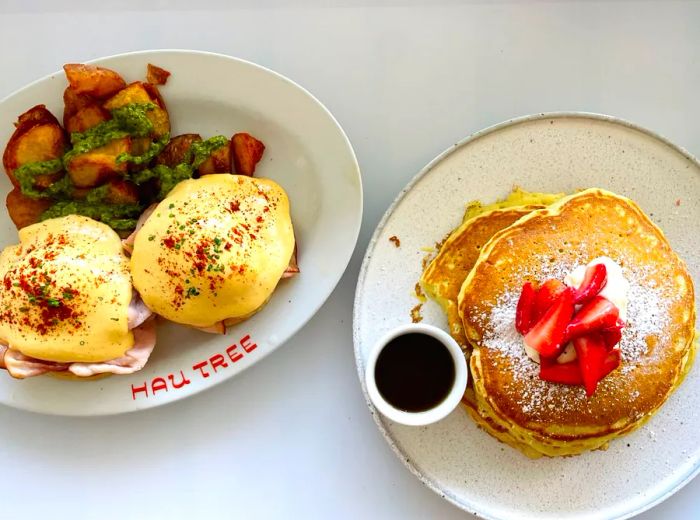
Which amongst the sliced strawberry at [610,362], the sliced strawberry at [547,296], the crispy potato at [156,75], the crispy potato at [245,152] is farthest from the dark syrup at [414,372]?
the crispy potato at [156,75]

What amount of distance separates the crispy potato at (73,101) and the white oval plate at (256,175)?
0.04 metres

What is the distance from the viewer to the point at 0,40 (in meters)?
1.71

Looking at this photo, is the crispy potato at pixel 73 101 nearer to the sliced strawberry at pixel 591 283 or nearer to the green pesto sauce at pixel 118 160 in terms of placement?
the green pesto sauce at pixel 118 160

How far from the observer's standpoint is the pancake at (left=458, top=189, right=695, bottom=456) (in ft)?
4.80

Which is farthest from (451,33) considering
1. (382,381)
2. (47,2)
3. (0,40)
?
(0,40)

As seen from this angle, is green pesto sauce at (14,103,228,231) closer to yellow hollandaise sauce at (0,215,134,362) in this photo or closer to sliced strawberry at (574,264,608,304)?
yellow hollandaise sauce at (0,215,134,362)

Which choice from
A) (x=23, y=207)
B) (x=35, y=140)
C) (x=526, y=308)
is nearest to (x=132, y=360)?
(x=23, y=207)

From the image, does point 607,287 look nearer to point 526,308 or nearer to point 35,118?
point 526,308

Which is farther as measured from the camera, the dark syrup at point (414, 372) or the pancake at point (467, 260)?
the pancake at point (467, 260)

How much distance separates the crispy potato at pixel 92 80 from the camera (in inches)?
59.1

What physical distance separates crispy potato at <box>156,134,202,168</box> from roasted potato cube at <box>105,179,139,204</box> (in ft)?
0.33

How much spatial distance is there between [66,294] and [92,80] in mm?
524

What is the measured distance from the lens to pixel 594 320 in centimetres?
133

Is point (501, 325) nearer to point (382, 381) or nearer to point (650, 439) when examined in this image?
point (382, 381)
